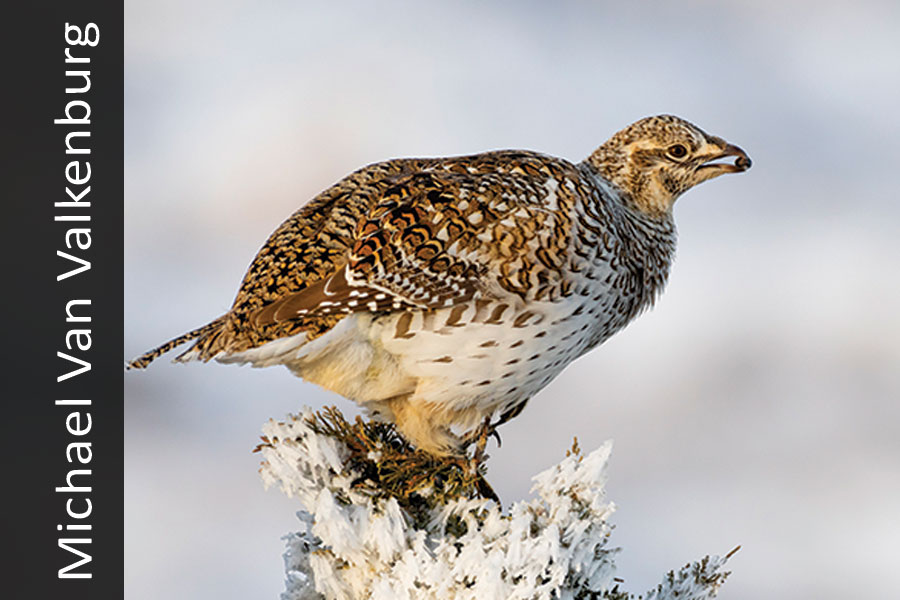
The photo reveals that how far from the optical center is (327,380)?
3.97m

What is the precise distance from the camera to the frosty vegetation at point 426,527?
141 inches

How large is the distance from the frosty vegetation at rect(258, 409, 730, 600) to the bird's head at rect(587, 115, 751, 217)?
135cm

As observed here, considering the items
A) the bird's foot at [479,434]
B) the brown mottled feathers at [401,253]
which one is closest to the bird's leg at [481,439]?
the bird's foot at [479,434]

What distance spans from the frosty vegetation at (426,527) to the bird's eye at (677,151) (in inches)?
56.6

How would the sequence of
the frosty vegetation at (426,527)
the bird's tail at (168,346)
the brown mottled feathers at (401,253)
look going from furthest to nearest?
the bird's tail at (168,346)
the brown mottled feathers at (401,253)
the frosty vegetation at (426,527)

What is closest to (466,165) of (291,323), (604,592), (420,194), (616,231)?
(420,194)

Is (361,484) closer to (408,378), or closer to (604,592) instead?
(408,378)

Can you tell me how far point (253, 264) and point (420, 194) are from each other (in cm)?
68

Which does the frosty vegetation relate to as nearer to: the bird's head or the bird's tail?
the bird's tail

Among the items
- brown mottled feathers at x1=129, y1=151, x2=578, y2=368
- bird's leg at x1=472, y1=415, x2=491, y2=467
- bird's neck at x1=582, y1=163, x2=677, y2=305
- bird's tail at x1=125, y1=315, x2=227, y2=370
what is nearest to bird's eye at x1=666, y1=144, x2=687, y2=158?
bird's neck at x1=582, y1=163, x2=677, y2=305

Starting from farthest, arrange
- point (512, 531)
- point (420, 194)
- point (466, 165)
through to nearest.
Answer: point (466, 165) → point (420, 194) → point (512, 531)

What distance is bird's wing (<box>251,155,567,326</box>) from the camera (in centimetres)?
371

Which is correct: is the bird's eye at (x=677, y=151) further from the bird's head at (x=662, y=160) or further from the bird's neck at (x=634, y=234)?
the bird's neck at (x=634, y=234)

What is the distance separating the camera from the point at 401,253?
3764 millimetres
